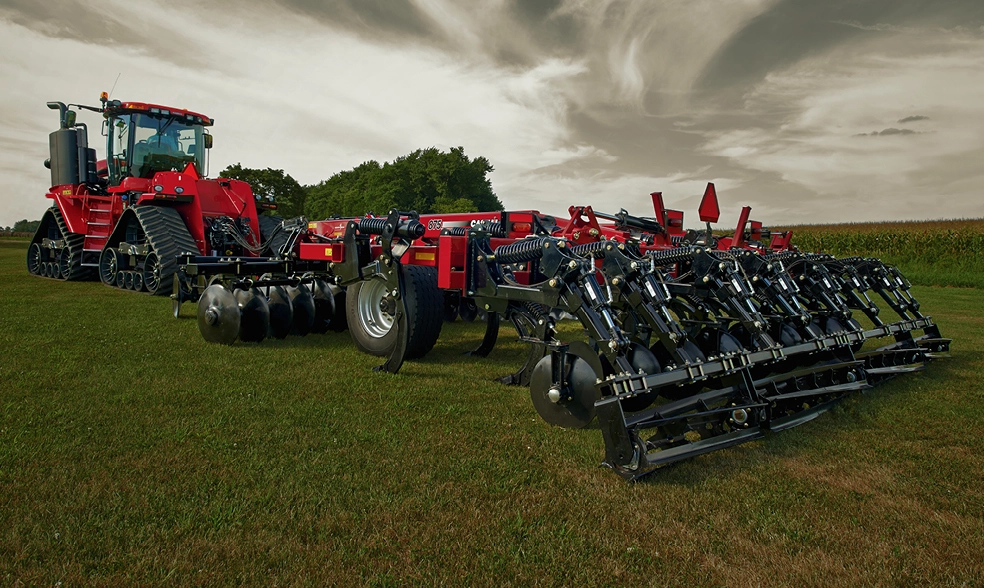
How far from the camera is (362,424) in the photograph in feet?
14.7

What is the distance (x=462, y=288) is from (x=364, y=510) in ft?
9.99

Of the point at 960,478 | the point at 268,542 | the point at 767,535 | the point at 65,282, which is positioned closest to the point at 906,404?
the point at 960,478

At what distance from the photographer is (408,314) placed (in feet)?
20.3

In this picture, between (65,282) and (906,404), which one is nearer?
(906,404)

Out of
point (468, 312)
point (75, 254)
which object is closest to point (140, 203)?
point (75, 254)

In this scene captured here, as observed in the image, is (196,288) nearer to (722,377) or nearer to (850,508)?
(722,377)

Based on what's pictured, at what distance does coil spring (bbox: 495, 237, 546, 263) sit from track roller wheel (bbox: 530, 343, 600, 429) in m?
0.94

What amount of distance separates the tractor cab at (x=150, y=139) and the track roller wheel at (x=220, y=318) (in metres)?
8.27

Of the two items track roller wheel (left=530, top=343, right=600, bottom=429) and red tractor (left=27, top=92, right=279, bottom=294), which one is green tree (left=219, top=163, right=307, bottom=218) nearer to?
red tractor (left=27, top=92, right=279, bottom=294)

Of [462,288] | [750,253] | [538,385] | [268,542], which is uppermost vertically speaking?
[750,253]

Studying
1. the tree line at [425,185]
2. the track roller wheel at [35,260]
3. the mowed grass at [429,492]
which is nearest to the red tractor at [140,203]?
the track roller wheel at [35,260]

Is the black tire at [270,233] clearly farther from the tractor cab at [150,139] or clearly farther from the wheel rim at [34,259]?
the wheel rim at [34,259]

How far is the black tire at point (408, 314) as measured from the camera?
20.5 ft

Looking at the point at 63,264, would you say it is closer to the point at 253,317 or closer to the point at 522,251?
the point at 253,317
